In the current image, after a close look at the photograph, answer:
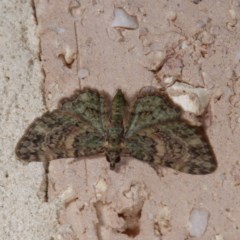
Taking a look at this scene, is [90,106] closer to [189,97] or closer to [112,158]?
[112,158]

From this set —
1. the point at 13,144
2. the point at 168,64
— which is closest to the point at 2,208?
the point at 13,144

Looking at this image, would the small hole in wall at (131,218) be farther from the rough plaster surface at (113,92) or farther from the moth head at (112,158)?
the moth head at (112,158)

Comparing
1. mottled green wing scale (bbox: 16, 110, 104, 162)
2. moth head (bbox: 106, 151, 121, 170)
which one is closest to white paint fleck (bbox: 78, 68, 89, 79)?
mottled green wing scale (bbox: 16, 110, 104, 162)

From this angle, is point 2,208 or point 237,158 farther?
point 237,158

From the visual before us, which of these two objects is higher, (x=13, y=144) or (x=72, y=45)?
(x=72, y=45)

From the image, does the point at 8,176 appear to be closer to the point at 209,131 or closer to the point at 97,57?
the point at 97,57

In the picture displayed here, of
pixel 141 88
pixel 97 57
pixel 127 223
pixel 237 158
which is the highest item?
pixel 97 57
